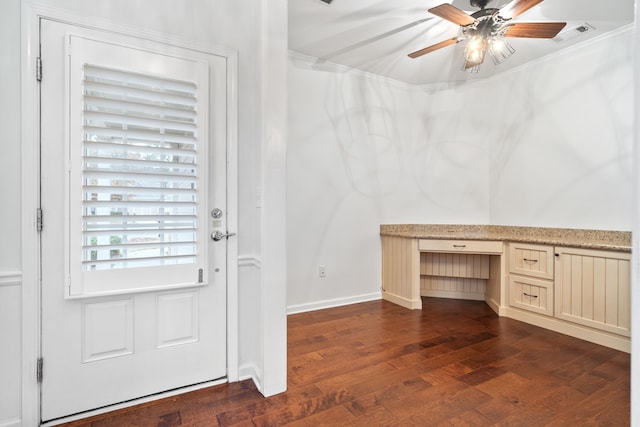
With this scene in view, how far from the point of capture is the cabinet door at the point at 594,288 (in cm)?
252

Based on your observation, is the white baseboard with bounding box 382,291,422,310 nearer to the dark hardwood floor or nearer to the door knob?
the dark hardwood floor

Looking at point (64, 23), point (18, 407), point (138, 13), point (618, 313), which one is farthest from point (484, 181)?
point (18, 407)

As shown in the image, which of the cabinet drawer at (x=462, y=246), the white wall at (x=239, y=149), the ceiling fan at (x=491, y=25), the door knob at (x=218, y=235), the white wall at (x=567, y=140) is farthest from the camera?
the cabinet drawer at (x=462, y=246)

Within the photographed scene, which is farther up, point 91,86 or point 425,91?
point 425,91

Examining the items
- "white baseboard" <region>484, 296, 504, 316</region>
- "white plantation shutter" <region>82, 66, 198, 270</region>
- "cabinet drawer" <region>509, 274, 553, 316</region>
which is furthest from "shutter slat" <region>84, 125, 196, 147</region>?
"white baseboard" <region>484, 296, 504, 316</region>

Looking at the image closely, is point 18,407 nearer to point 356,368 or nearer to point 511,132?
point 356,368

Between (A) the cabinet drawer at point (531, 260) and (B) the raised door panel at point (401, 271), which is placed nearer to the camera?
(A) the cabinet drawer at point (531, 260)

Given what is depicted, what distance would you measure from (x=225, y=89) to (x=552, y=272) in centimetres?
319

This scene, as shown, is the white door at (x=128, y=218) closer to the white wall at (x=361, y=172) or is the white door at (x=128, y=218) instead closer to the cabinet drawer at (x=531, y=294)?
the white wall at (x=361, y=172)

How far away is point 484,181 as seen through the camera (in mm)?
4070

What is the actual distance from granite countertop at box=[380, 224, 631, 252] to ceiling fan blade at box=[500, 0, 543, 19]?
1.93m

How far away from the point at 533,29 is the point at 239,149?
2389mm

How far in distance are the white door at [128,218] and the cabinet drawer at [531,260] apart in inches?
114

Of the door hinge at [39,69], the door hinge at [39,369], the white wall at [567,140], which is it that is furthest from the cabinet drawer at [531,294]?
the door hinge at [39,69]
